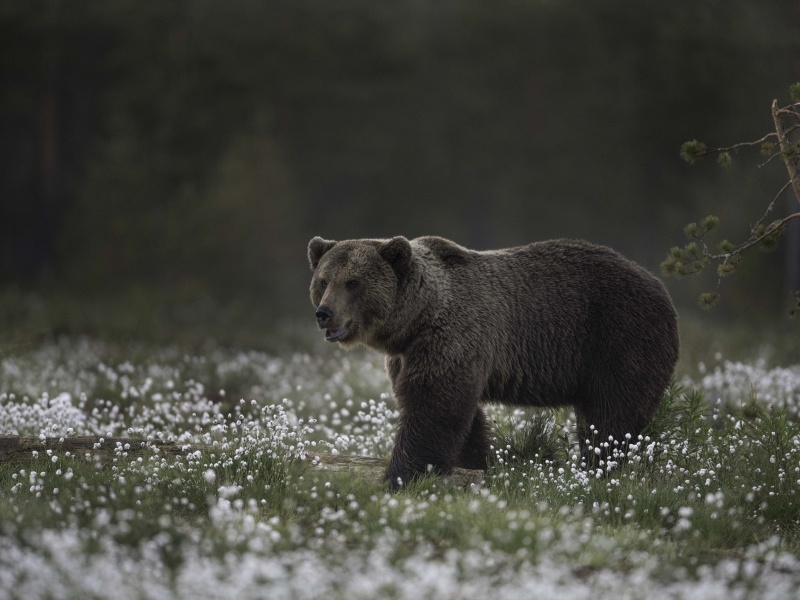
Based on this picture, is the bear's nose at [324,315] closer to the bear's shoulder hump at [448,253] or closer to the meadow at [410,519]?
the meadow at [410,519]

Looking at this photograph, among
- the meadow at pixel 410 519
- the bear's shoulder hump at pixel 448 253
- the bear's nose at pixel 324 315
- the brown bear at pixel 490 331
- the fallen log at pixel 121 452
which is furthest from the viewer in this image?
the bear's shoulder hump at pixel 448 253

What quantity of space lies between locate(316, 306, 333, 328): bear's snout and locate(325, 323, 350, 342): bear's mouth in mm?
123

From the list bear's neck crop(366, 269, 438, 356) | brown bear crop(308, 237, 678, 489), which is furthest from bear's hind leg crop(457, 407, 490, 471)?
bear's neck crop(366, 269, 438, 356)

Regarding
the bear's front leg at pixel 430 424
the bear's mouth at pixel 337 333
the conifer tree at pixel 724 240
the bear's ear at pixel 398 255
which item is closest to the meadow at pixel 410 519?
the bear's front leg at pixel 430 424

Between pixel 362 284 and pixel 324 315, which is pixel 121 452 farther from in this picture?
pixel 362 284

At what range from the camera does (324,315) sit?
22.8 feet

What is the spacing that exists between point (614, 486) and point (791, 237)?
53.4 feet

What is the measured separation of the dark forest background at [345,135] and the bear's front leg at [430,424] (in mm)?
11940

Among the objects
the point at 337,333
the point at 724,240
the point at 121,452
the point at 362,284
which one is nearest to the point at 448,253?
the point at 362,284

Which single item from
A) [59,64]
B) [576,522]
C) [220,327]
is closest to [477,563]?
[576,522]

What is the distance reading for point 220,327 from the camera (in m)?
19.9

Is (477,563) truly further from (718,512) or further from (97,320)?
(97,320)

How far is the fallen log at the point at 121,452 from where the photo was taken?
22.4 ft

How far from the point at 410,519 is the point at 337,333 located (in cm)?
207
